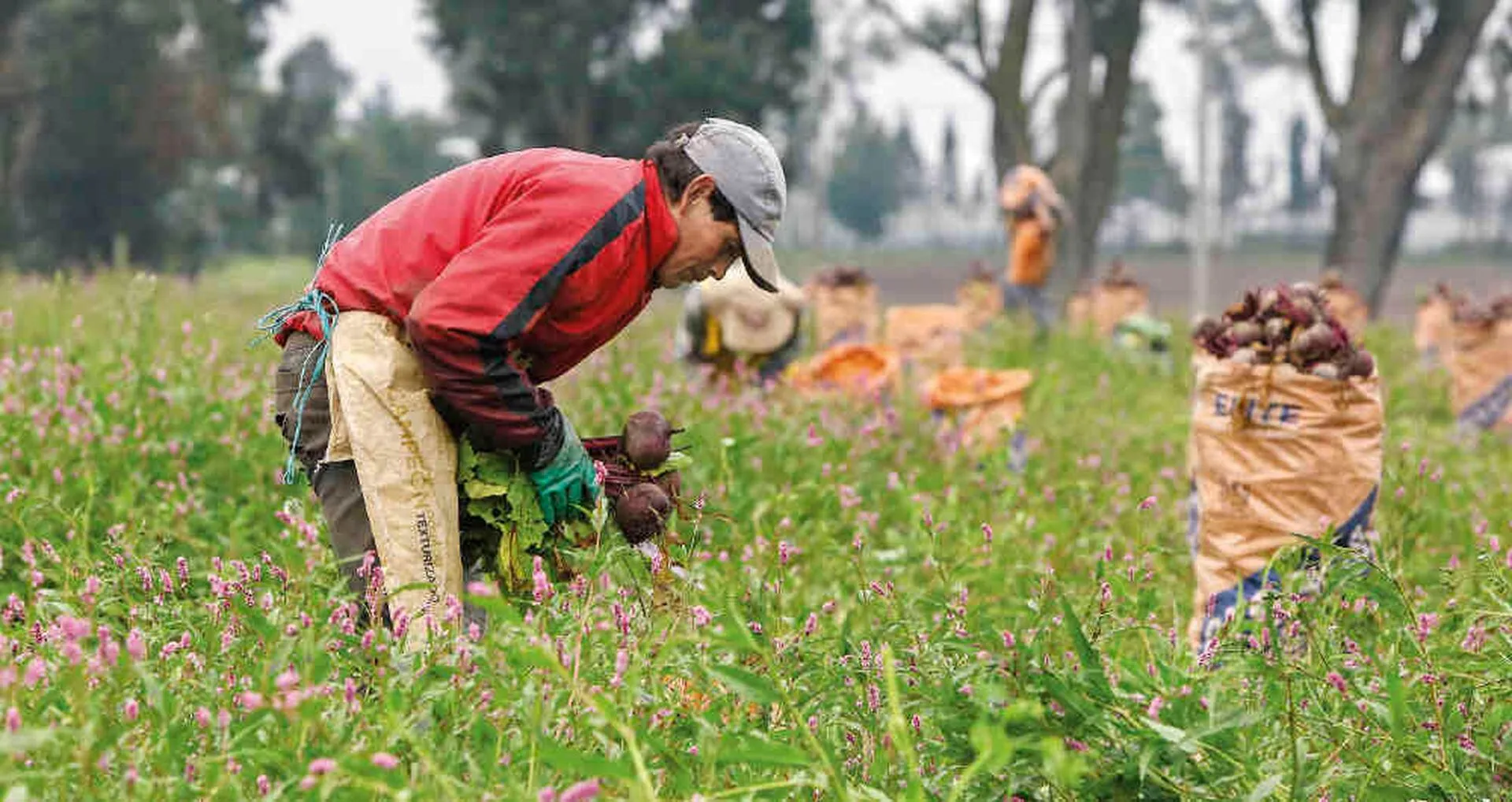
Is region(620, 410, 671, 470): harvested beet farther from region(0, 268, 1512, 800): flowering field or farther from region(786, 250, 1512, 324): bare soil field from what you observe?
region(786, 250, 1512, 324): bare soil field

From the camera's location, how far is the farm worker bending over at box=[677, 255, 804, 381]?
6.93 metres

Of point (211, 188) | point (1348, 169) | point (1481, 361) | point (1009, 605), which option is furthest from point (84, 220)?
point (1009, 605)

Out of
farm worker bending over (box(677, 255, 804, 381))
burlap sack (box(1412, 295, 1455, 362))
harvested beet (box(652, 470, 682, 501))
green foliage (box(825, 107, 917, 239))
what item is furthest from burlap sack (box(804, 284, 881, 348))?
green foliage (box(825, 107, 917, 239))

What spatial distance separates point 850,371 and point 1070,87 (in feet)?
48.5

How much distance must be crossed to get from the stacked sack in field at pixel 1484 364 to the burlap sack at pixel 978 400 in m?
4.41

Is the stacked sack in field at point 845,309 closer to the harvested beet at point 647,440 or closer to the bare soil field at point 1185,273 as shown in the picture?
the harvested beet at point 647,440

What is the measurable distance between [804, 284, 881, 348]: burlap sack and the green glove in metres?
8.00

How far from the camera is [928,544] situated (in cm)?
352

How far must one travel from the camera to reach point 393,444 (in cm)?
275

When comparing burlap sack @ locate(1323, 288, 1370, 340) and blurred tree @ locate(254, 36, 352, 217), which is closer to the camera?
burlap sack @ locate(1323, 288, 1370, 340)

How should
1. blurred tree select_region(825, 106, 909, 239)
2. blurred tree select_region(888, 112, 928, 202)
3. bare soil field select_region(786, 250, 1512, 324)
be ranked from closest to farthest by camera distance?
bare soil field select_region(786, 250, 1512, 324)
blurred tree select_region(825, 106, 909, 239)
blurred tree select_region(888, 112, 928, 202)

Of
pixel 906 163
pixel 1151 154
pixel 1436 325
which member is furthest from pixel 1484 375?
pixel 906 163

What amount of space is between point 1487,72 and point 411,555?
97.6 ft

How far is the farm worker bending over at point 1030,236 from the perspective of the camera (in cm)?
1156
